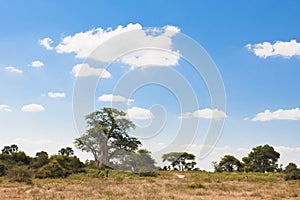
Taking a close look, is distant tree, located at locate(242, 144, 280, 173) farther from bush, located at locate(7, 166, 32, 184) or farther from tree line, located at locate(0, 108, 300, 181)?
bush, located at locate(7, 166, 32, 184)

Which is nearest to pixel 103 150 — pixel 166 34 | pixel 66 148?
pixel 66 148

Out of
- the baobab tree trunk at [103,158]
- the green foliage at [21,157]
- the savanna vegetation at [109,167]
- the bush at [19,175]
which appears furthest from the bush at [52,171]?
the green foliage at [21,157]

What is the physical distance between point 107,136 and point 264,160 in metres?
35.8

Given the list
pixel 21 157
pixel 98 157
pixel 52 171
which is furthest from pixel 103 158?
pixel 21 157

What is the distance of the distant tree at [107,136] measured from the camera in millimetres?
46125

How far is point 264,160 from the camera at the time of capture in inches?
2635

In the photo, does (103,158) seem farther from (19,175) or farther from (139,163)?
(19,175)

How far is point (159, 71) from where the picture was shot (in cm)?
2580

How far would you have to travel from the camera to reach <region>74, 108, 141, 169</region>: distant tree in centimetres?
4612

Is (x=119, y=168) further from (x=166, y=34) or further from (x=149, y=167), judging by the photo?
(x=166, y=34)

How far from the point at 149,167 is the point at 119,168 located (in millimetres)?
6235

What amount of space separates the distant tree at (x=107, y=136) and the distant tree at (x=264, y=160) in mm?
29187

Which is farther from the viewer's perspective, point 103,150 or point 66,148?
point 66,148

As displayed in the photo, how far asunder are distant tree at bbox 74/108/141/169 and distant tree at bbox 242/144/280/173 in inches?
1149
